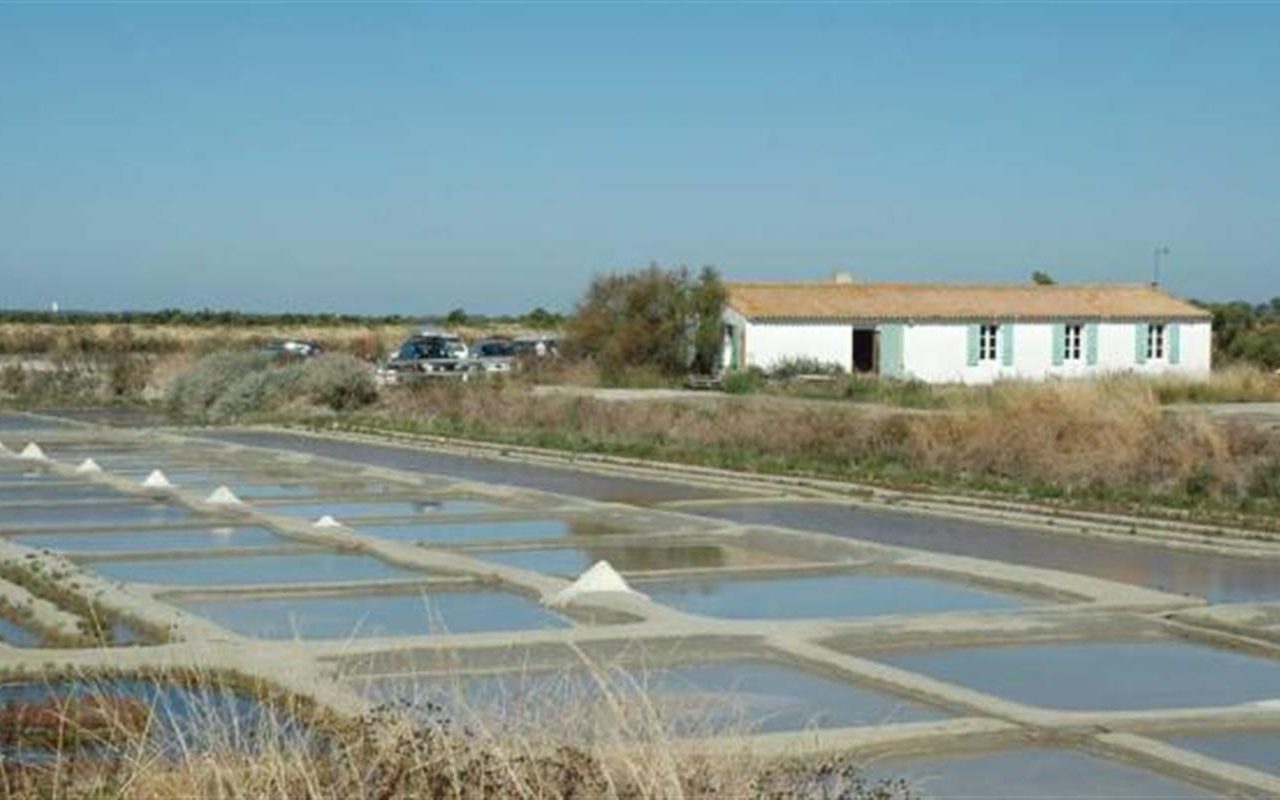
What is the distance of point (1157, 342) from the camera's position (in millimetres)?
61969

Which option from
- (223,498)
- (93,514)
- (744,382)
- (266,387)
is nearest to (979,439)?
(223,498)

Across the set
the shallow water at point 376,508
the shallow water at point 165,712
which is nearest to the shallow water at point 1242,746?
the shallow water at point 165,712

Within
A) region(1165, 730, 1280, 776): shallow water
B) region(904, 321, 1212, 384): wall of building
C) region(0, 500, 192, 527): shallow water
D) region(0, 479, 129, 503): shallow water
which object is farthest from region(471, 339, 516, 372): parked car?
region(1165, 730, 1280, 776): shallow water

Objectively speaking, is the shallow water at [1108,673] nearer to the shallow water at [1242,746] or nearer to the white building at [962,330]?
the shallow water at [1242,746]

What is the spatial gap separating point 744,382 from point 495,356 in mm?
21206

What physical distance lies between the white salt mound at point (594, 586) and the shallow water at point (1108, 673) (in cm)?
333

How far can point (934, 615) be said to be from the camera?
657 inches

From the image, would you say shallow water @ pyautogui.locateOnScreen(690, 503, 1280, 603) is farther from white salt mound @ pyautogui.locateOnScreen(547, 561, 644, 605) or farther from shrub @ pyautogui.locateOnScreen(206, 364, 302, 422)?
shrub @ pyautogui.locateOnScreen(206, 364, 302, 422)

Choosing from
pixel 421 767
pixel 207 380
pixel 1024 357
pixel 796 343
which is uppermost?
pixel 796 343

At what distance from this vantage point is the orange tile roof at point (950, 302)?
58.3m

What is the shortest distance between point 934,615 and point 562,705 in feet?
27.1

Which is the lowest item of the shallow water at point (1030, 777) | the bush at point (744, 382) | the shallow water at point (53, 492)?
the shallow water at point (53, 492)

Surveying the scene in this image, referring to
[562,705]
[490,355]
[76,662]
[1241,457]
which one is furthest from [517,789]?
→ [490,355]

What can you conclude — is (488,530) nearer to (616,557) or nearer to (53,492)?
(616,557)
